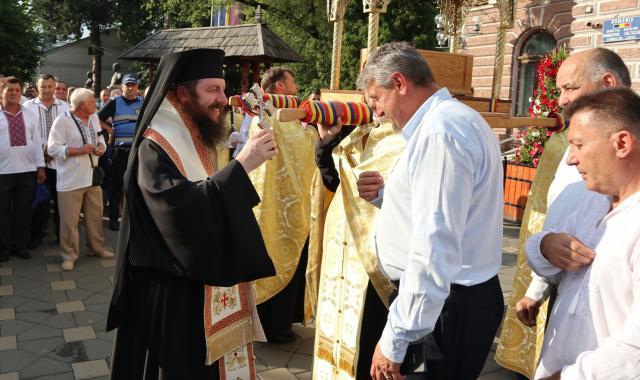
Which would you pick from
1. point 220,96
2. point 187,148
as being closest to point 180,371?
point 187,148

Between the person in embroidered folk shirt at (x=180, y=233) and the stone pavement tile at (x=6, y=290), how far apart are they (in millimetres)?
3336

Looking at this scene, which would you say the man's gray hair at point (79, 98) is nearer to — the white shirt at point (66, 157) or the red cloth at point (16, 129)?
the white shirt at point (66, 157)

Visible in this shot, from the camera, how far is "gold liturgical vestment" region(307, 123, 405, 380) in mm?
2736

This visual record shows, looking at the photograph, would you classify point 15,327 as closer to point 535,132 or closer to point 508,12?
point 508,12

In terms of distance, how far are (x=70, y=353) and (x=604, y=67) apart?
12.3 ft

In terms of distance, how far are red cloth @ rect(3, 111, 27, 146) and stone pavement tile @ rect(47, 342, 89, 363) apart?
112 inches

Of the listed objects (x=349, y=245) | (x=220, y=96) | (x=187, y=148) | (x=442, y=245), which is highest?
(x=220, y=96)

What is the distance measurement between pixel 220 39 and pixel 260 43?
6.02 ft

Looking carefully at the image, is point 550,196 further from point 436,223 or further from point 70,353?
point 70,353

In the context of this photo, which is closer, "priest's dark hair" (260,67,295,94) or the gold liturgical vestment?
the gold liturgical vestment

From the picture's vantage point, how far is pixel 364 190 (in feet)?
8.30

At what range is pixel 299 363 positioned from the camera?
155 inches

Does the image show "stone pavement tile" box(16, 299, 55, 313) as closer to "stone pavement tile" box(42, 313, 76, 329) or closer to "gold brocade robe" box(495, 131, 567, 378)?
"stone pavement tile" box(42, 313, 76, 329)

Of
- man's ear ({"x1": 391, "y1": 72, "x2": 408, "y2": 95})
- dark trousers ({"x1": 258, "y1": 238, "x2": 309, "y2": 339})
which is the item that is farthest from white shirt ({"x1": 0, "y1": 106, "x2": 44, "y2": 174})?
man's ear ({"x1": 391, "y1": 72, "x2": 408, "y2": 95})
